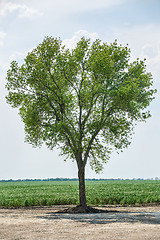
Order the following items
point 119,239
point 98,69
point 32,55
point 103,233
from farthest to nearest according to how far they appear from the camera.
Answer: point 32,55 < point 98,69 < point 103,233 < point 119,239

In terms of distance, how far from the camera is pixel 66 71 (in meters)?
27.0

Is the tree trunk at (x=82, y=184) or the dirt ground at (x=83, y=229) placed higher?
the tree trunk at (x=82, y=184)

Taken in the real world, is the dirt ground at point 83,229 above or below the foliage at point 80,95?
below

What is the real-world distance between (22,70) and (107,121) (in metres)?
7.87

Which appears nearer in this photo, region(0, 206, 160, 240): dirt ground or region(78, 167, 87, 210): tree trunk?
region(0, 206, 160, 240): dirt ground

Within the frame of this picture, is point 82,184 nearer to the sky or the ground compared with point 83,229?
nearer to the sky

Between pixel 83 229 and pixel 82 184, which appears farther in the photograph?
pixel 82 184

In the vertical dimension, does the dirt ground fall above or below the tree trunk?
below

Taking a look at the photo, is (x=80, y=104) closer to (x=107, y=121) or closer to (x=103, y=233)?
(x=107, y=121)

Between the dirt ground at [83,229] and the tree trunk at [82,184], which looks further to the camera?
the tree trunk at [82,184]

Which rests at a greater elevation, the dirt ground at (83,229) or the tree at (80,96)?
the tree at (80,96)

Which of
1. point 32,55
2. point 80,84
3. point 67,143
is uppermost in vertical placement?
point 32,55

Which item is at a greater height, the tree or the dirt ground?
the tree

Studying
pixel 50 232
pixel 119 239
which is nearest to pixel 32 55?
pixel 50 232
